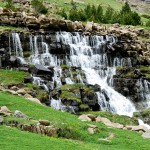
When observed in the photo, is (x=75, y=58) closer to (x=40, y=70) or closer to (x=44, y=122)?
(x=40, y=70)

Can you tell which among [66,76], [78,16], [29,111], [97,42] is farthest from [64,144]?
[78,16]

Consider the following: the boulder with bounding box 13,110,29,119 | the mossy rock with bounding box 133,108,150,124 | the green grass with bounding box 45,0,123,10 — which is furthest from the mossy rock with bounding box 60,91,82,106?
the green grass with bounding box 45,0,123,10

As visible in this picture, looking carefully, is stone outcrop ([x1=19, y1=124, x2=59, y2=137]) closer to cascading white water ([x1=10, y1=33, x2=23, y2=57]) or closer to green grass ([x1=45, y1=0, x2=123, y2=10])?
cascading white water ([x1=10, y1=33, x2=23, y2=57])

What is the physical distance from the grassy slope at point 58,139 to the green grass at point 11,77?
13480 millimetres

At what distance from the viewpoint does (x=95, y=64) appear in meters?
58.7

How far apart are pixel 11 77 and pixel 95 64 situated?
16.3m

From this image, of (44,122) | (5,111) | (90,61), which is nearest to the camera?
(44,122)

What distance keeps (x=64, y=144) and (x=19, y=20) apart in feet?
147

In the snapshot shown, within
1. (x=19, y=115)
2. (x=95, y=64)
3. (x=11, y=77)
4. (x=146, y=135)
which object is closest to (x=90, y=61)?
(x=95, y=64)

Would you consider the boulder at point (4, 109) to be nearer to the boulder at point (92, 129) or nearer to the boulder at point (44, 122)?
the boulder at point (44, 122)

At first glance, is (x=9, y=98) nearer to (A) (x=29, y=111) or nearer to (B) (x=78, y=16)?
(A) (x=29, y=111)

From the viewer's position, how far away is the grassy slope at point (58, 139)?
19.0 metres

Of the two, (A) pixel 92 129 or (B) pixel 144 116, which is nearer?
(A) pixel 92 129

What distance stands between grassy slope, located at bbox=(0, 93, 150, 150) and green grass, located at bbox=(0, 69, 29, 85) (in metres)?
13.5
